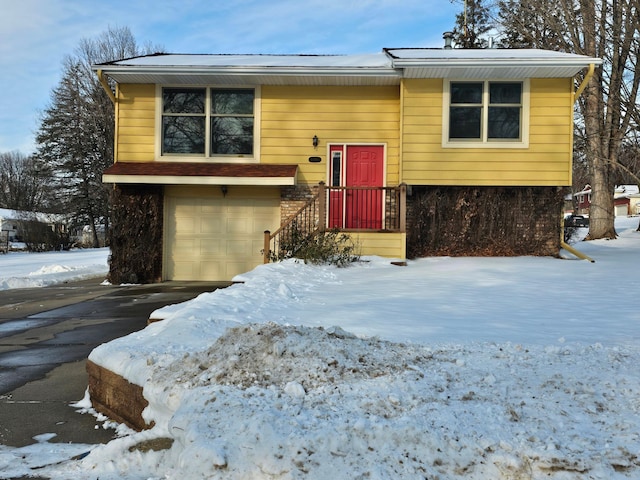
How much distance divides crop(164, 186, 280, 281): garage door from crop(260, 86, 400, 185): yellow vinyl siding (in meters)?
1.17

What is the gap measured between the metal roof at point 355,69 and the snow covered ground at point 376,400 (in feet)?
22.8

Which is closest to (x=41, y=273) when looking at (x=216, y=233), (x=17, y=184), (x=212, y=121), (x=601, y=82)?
(x=216, y=233)

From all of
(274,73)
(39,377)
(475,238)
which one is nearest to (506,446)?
(39,377)

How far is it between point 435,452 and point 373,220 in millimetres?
9033

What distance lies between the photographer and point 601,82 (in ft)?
56.7

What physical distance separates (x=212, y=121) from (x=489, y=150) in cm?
647

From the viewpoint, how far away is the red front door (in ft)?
36.0

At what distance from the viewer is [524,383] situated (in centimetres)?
270

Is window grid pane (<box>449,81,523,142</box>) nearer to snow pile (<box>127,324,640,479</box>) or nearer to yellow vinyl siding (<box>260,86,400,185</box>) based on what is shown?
yellow vinyl siding (<box>260,86,400,185</box>)

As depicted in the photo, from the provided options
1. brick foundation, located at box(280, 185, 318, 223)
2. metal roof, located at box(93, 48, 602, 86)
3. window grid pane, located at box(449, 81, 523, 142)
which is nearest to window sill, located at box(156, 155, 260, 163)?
brick foundation, located at box(280, 185, 318, 223)

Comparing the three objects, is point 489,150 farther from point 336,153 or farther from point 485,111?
point 336,153

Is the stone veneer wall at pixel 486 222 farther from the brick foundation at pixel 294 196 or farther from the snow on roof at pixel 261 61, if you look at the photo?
the snow on roof at pixel 261 61

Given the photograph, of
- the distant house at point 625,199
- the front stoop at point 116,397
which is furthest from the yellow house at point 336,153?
the distant house at point 625,199

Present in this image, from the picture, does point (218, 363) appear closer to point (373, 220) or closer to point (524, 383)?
point (524, 383)
